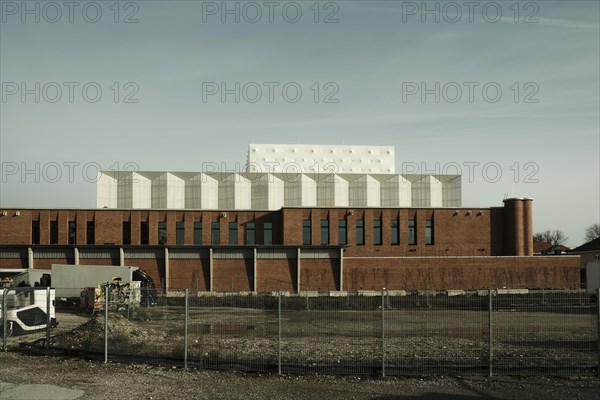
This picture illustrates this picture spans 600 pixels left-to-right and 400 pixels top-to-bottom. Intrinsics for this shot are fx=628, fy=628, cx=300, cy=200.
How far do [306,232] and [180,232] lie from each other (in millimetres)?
12389

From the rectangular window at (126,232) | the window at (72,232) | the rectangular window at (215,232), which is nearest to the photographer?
the window at (72,232)

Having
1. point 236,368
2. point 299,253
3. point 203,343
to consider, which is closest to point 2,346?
point 203,343

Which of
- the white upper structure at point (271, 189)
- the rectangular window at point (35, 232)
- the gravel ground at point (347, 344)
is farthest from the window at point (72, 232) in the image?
the gravel ground at point (347, 344)

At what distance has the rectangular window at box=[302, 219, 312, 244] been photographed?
60.7 m

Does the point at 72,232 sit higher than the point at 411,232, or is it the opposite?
the point at 72,232

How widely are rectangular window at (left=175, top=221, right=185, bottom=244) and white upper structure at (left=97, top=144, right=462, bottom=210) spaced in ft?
40.4

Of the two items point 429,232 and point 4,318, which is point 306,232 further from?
point 4,318

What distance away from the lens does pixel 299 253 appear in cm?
5538

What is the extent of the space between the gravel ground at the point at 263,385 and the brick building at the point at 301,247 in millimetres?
38918

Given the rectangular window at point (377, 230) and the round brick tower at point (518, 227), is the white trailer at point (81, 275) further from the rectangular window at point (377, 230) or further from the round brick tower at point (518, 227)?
the round brick tower at point (518, 227)

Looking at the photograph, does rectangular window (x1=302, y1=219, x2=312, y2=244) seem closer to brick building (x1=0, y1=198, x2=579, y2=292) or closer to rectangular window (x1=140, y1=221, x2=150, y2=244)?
brick building (x1=0, y1=198, x2=579, y2=292)

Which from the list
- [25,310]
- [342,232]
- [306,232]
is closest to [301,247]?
[306,232]

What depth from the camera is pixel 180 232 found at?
2426 inches

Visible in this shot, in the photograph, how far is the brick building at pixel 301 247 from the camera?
5466cm
